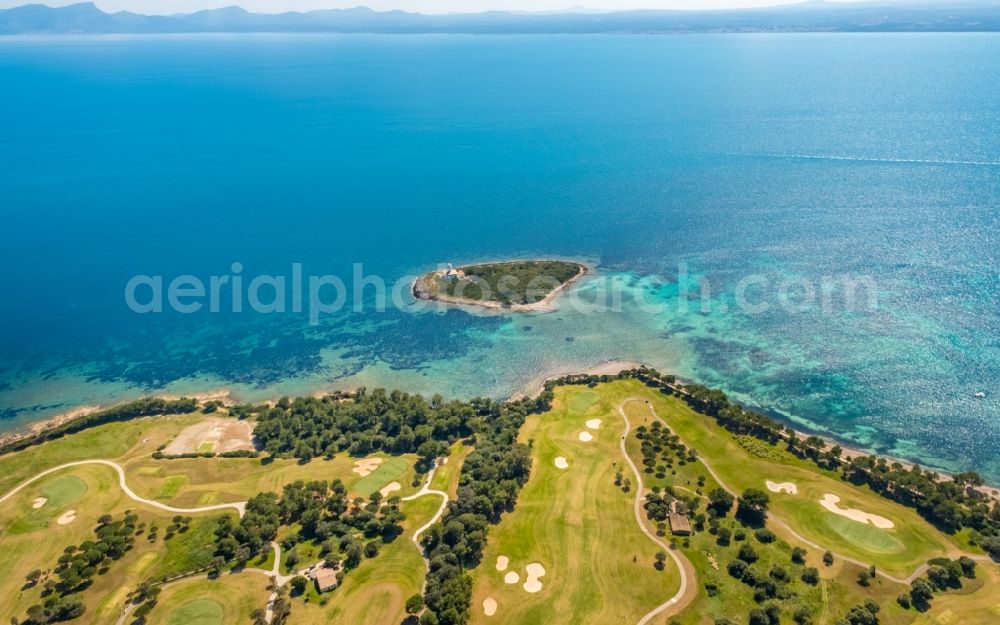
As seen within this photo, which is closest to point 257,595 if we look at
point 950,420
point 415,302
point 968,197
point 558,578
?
point 558,578

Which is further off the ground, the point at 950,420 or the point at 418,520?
the point at 950,420

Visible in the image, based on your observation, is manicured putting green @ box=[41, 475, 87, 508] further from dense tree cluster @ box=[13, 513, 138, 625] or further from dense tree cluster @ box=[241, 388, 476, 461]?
dense tree cluster @ box=[241, 388, 476, 461]

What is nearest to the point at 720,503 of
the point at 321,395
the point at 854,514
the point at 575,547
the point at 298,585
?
the point at 854,514

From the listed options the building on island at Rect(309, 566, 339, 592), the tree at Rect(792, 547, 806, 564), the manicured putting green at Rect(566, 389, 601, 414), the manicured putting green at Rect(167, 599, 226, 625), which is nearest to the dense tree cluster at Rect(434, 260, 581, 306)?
the manicured putting green at Rect(566, 389, 601, 414)

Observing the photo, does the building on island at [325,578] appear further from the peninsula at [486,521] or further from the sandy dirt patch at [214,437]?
the sandy dirt patch at [214,437]

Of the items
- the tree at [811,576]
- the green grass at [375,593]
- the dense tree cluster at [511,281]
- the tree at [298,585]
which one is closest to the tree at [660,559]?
the tree at [811,576]

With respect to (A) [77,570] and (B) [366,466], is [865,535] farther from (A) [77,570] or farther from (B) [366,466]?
(A) [77,570]

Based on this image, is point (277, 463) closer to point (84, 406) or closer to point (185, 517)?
point (185, 517)
